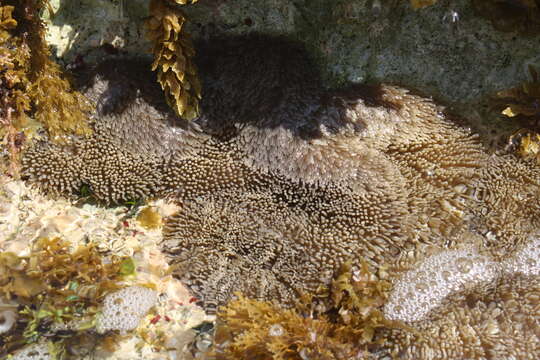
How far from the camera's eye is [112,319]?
3.22m

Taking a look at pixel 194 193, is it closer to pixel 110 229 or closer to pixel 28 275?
pixel 110 229

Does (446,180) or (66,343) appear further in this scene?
(446,180)

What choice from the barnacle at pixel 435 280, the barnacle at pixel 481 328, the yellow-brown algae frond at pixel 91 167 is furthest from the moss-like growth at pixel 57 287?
the barnacle at pixel 481 328

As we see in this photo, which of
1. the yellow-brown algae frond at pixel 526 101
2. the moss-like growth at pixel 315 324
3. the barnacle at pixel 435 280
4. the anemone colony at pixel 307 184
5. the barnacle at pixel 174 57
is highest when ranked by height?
the barnacle at pixel 174 57

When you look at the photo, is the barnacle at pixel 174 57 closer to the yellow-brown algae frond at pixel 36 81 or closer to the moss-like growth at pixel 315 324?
the yellow-brown algae frond at pixel 36 81

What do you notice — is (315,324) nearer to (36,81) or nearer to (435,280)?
(435,280)

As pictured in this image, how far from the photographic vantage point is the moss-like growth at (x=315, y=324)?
2.99 metres

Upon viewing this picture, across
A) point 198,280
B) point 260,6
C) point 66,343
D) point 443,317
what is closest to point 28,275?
point 66,343

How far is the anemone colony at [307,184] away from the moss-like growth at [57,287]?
44 cm

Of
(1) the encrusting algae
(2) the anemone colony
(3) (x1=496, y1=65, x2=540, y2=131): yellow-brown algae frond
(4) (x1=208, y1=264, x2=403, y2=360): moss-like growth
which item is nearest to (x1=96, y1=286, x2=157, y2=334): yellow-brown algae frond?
(1) the encrusting algae

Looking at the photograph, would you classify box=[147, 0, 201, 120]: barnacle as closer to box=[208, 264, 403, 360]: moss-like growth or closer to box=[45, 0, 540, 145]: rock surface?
box=[45, 0, 540, 145]: rock surface

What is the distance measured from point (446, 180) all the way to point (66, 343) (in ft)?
8.94

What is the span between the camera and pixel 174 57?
10.8ft

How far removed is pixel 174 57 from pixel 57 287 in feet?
5.67
